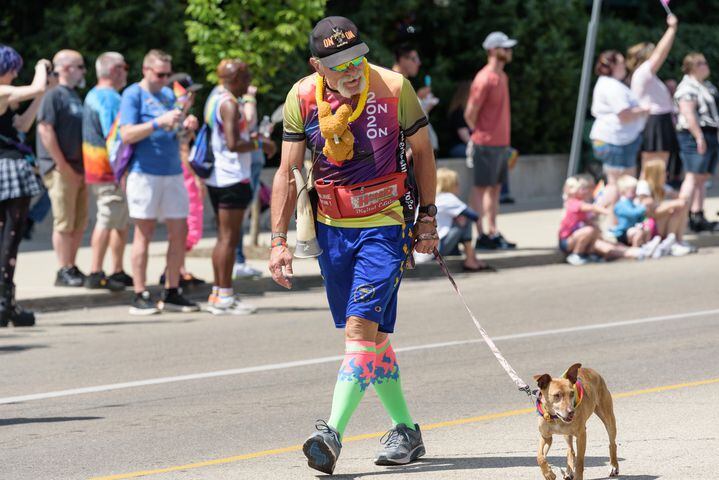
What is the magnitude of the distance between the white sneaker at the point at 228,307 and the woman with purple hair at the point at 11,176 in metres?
1.53

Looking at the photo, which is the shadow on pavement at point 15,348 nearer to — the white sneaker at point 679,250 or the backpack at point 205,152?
the backpack at point 205,152

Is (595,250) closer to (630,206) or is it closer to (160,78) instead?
(630,206)

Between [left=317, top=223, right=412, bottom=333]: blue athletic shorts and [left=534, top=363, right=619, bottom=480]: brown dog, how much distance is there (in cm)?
96

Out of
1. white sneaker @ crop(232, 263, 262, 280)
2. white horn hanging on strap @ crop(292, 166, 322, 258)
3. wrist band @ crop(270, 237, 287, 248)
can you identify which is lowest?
white sneaker @ crop(232, 263, 262, 280)

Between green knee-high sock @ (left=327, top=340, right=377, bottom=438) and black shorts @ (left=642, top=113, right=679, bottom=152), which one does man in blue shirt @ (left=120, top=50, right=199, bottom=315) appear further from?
black shorts @ (left=642, top=113, right=679, bottom=152)

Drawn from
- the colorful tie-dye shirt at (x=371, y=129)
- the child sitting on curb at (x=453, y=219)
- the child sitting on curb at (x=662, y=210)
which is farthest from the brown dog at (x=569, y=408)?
the child sitting on curb at (x=662, y=210)

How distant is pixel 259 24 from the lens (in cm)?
1517

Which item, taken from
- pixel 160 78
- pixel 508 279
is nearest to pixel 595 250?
Result: pixel 508 279

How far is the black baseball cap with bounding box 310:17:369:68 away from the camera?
20.7 feet

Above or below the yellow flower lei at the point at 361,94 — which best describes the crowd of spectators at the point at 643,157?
below

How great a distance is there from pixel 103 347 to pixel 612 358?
3524 mm

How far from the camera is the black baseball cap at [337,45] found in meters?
6.31

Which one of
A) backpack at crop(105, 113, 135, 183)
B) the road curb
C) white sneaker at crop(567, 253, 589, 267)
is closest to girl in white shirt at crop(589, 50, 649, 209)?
white sneaker at crop(567, 253, 589, 267)

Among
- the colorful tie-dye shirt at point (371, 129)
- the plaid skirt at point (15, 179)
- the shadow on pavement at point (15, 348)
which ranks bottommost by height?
the shadow on pavement at point (15, 348)
